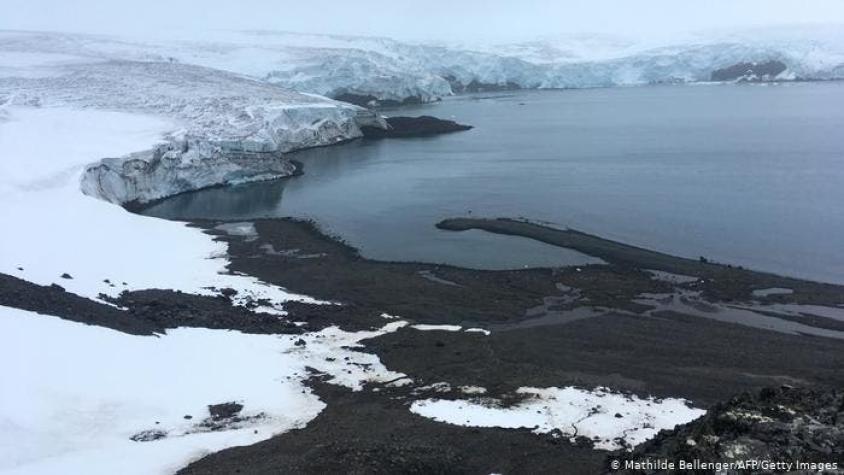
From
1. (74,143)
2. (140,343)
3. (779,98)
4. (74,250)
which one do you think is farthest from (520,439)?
(779,98)

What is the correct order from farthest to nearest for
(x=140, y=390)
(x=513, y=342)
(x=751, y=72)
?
(x=751, y=72)
(x=513, y=342)
(x=140, y=390)

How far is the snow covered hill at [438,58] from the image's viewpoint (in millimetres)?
79375

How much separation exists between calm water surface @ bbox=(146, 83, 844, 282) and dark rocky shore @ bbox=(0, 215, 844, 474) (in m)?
2.25

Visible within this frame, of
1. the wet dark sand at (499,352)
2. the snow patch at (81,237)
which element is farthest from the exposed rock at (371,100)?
the wet dark sand at (499,352)

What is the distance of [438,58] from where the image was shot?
407ft

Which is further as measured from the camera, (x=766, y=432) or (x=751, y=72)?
(x=751, y=72)

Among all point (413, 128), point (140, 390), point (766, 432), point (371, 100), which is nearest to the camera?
point (766, 432)

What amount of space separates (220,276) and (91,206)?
876 cm

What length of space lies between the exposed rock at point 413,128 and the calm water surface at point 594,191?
8.74ft

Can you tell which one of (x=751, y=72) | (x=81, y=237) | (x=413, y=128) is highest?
(x=751, y=72)

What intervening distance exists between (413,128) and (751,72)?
8022cm

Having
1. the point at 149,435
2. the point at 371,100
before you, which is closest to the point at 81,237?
the point at 149,435

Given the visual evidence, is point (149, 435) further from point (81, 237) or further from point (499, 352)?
point (81, 237)

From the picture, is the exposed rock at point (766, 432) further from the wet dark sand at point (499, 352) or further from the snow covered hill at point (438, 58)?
the snow covered hill at point (438, 58)
